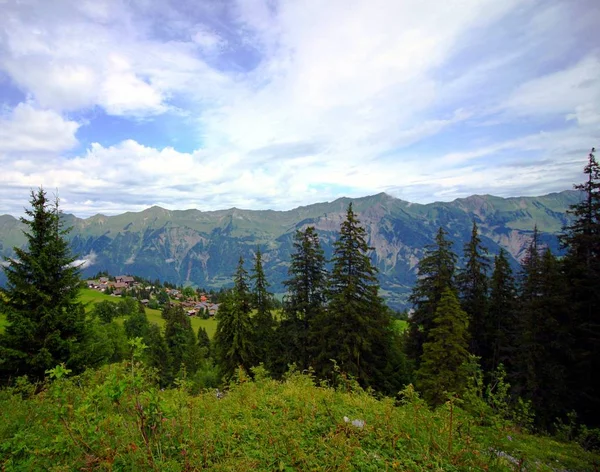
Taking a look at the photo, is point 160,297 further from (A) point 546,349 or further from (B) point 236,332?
(A) point 546,349

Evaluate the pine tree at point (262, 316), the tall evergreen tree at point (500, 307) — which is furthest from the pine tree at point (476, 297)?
the pine tree at point (262, 316)

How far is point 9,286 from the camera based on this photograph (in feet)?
51.3

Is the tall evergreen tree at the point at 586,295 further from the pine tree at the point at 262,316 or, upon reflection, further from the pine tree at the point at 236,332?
the pine tree at the point at 236,332

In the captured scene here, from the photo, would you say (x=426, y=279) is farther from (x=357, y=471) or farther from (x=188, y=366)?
(x=188, y=366)

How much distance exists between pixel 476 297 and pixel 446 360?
12262 mm

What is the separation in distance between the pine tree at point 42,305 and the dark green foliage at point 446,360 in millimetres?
18978

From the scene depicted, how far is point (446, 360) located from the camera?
59.4 ft

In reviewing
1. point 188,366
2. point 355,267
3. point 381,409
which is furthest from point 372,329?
point 188,366

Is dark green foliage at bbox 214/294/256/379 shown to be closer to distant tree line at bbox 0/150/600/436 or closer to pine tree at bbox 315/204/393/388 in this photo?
distant tree line at bbox 0/150/600/436

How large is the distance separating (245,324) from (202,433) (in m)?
20.4

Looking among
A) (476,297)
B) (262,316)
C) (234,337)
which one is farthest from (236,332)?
(476,297)

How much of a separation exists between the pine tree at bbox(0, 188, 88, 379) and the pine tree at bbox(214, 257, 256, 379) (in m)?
11.0

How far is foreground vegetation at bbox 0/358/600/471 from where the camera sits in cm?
472

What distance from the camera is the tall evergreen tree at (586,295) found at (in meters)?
16.5
